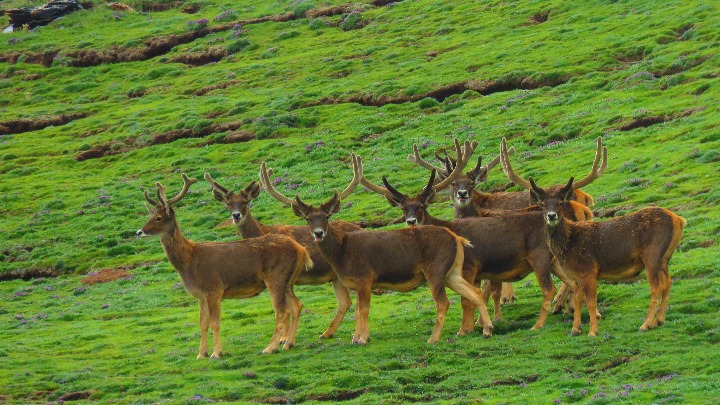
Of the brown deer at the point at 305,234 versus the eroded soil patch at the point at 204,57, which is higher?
the brown deer at the point at 305,234

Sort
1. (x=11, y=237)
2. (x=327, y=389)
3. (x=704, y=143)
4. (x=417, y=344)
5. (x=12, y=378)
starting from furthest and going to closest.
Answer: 1. (x=11, y=237)
2. (x=704, y=143)
3. (x=12, y=378)
4. (x=417, y=344)
5. (x=327, y=389)

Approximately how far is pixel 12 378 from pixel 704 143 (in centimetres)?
2776

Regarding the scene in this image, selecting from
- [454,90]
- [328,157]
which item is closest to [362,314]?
[328,157]

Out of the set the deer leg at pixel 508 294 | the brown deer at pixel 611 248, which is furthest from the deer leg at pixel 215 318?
the brown deer at pixel 611 248

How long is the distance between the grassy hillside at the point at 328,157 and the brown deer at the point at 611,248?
30.8 inches

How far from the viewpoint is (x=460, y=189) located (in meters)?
29.3

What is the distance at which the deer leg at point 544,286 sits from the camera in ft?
80.4

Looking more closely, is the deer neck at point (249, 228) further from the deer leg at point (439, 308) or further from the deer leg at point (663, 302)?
the deer leg at point (663, 302)

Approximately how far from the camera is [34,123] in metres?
83.5

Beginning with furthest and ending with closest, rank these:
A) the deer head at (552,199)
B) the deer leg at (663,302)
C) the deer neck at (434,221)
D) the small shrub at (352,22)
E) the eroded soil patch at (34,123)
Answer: the small shrub at (352,22), the eroded soil patch at (34,123), the deer neck at (434,221), the deer head at (552,199), the deer leg at (663,302)

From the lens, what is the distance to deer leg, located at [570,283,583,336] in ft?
76.9

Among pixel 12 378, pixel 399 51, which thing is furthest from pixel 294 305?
pixel 399 51

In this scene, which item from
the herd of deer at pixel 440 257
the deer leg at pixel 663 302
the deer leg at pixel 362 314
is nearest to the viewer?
the deer leg at pixel 663 302

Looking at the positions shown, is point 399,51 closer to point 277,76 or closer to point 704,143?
point 277,76
